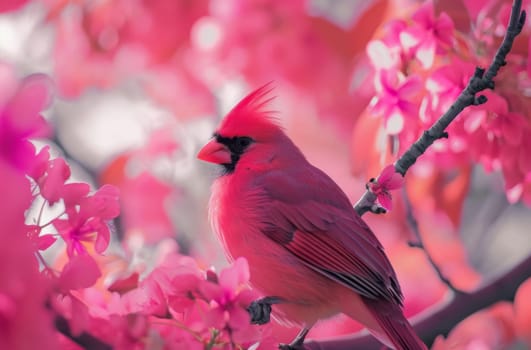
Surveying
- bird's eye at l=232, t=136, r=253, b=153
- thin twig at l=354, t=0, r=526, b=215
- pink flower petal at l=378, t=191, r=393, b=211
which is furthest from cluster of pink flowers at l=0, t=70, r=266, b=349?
bird's eye at l=232, t=136, r=253, b=153

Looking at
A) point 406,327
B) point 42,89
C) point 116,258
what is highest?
point 42,89

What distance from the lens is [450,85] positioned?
1.61m

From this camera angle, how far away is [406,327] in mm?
1596

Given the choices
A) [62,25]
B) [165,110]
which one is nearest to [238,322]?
[62,25]

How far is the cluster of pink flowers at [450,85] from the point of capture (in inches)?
62.9

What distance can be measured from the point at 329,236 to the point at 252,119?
0.32 metres

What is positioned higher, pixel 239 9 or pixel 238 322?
pixel 239 9

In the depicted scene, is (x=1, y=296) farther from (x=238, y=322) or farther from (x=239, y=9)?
(x=239, y=9)

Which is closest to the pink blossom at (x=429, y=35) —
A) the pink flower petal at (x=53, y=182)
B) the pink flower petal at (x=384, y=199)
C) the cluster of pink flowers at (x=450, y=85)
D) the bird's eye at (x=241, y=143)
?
the cluster of pink flowers at (x=450, y=85)

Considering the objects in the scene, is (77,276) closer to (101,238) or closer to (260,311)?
(101,238)

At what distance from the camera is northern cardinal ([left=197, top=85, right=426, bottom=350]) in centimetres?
162

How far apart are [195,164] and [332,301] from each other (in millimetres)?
1795

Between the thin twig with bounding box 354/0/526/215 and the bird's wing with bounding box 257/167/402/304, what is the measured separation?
0.80 ft

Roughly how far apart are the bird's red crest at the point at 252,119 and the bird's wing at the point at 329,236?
118mm
